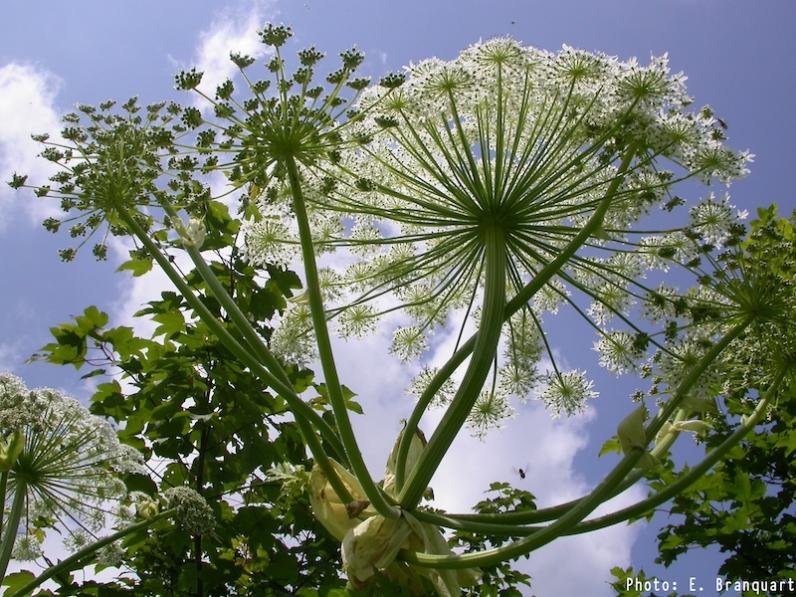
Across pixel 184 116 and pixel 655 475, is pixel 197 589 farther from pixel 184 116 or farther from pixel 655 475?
pixel 655 475

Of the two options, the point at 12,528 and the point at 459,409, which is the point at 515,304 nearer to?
the point at 459,409

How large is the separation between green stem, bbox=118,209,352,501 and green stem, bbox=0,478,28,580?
1.80m

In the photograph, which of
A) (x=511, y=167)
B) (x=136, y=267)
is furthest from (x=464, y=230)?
(x=136, y=267)

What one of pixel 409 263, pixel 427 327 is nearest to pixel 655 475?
pixel 427 327

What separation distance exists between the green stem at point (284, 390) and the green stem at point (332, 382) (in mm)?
93

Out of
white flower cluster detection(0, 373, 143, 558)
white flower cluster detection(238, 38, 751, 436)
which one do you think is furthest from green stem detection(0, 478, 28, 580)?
white flower cluster detection(238, 38, 751, 436)

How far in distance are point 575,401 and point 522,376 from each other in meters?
0.46

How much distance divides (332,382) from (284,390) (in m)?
0.23

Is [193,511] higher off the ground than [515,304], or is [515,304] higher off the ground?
[515,304]

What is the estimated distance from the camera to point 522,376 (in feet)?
18.8

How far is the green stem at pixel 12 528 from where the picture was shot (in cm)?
421

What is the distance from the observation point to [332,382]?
3.57 metres

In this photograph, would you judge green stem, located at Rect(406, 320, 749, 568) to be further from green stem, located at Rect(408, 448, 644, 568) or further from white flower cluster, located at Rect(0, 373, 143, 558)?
white flower cluster, located at Rect(0, 373, 143, 558)

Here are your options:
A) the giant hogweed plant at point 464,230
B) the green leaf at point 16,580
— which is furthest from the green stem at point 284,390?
the green leaf at point 16,580
